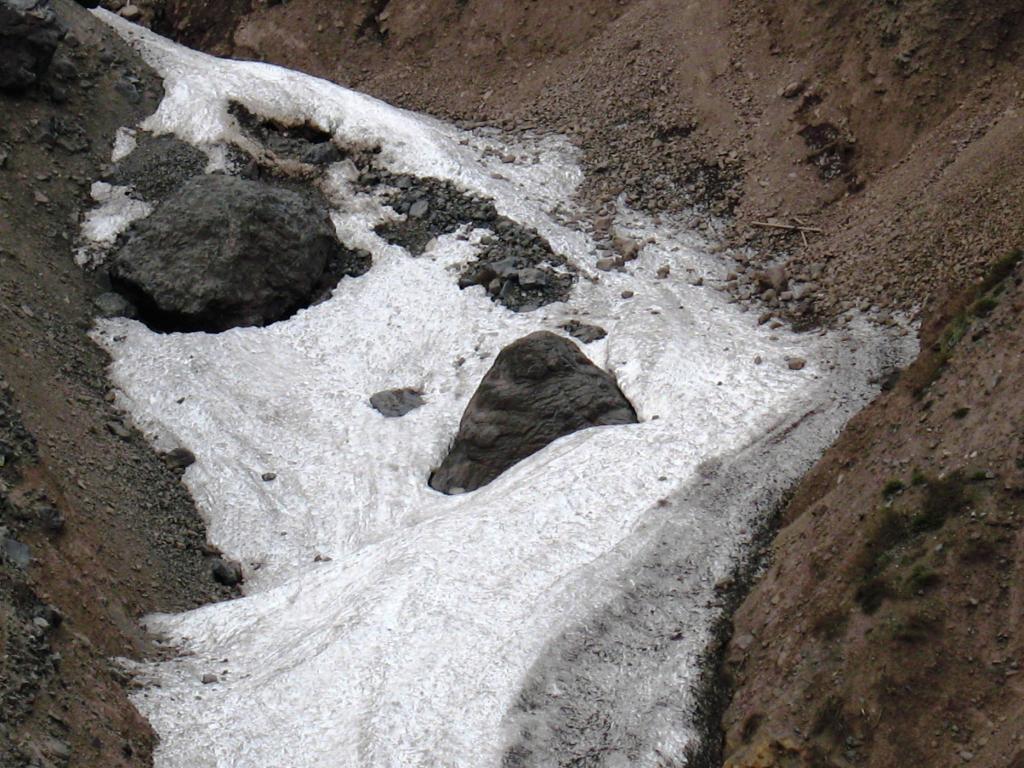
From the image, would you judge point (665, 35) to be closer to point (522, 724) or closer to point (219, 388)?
point (219, 388)

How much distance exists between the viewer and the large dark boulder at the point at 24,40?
85.6ft

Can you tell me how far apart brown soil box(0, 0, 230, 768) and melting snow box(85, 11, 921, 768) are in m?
0.61

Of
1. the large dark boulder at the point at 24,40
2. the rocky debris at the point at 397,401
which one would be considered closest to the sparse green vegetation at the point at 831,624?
the rocky debris at the point at 397,401

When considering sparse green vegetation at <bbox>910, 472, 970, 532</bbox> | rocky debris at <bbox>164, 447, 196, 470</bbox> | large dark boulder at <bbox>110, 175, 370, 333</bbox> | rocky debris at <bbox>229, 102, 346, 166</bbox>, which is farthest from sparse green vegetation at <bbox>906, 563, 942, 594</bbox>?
rocky debris at <bbox>229, 102, 346, 166</bbox>

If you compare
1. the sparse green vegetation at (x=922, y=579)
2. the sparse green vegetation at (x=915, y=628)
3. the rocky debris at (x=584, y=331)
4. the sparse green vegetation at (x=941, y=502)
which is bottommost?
the rocky debris at (x=584, y=331)

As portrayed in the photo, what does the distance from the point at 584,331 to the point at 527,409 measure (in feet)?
9.01

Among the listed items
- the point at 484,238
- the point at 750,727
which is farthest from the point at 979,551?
the point at 484,238

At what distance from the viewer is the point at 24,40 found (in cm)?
2641

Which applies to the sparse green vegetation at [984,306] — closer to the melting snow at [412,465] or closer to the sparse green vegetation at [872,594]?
the melting snow at [412,465]

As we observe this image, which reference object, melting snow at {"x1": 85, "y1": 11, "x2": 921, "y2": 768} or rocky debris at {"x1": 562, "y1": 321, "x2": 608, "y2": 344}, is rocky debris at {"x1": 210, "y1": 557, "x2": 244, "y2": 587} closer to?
melting snow at {"x1": 85, "y1": 11, "x2": 921, "y2": 768}

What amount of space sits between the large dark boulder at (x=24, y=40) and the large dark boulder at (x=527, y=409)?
1326cm

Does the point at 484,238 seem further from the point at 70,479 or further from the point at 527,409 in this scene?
the point at 70,479

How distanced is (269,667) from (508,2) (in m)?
21.5

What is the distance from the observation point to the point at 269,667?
1594 centimetres
